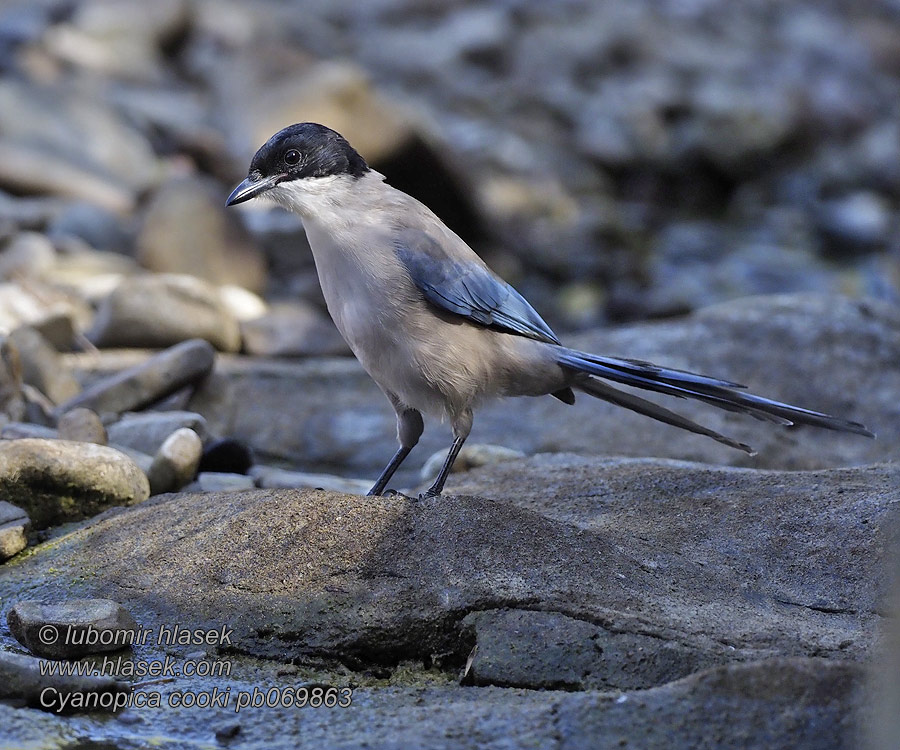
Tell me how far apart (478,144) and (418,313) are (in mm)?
10891

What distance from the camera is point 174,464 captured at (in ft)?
13.8

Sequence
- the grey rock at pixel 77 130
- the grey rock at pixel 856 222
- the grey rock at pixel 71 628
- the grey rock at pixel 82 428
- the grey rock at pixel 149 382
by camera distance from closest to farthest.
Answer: the grey rock at pixel 71 628 → the grey rock at pixel 82 428 → the grey rock at pixel 149 382 → the grey rock at pixel 77 130 → the grey rock at pixel 856 222

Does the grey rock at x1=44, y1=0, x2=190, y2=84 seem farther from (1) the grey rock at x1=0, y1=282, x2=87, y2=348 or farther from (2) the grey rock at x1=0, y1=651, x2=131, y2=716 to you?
(2) the grey rock at x1=0, y1=651, x2=131, y2=716

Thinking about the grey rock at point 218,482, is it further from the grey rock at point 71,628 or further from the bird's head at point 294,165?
the grey rock at point 71,628

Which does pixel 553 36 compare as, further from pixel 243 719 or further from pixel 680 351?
pixel 243 719

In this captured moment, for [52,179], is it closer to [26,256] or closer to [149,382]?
[26,256]

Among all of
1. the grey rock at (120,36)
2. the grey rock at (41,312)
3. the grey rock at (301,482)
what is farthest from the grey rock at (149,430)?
the grey rock at (120,36)

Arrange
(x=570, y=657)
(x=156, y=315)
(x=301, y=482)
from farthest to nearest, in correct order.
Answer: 1. (x=156, y=315)
2. (x=301, y=482)
3. (x=570, y=657)

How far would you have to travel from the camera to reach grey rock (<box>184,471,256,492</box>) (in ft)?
14.2

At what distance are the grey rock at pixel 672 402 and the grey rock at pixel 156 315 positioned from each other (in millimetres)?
279

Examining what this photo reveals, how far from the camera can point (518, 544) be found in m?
3.13

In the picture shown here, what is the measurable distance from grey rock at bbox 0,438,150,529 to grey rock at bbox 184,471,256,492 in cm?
40

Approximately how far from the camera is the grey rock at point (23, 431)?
433cm

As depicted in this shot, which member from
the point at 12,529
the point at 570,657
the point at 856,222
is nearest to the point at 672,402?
the point at 570,657
